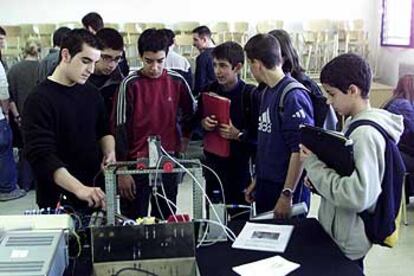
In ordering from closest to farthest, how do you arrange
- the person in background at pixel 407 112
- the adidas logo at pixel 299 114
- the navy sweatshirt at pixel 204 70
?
the adidas logo at pixel 299 114 < the person in background at pixel 407 112 < the navy sweatshirt at pixel 204 70

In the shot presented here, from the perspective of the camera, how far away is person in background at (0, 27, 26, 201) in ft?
14.4

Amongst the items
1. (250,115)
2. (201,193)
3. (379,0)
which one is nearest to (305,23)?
(379,0)

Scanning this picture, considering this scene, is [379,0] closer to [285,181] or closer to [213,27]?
[213,27]

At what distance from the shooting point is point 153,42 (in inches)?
102

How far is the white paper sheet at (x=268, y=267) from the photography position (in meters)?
1.65

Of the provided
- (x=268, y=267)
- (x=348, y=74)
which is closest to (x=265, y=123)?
(x=348, y=74)

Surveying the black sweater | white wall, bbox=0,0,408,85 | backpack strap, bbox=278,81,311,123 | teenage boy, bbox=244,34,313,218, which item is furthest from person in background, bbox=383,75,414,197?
white wall, bbox=0,0,408,85

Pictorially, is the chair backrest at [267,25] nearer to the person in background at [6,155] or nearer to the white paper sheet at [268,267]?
the person in background at [6,155]

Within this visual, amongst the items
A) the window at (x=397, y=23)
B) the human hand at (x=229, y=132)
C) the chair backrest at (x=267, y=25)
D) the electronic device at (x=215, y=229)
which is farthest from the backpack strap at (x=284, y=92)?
the chair backrest at (x=267, y=25)

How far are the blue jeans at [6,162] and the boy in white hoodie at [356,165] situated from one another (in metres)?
3.18

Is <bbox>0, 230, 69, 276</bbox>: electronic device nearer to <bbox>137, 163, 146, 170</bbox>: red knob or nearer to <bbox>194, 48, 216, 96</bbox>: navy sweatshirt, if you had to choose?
<bbox>137, 163, 146, 170</bbox>: red knob

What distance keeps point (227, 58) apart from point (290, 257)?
125 cm

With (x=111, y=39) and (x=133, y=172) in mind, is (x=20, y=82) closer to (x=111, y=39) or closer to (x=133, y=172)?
(x=111, y=39)

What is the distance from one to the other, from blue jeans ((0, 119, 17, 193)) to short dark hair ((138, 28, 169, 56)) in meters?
2.20
